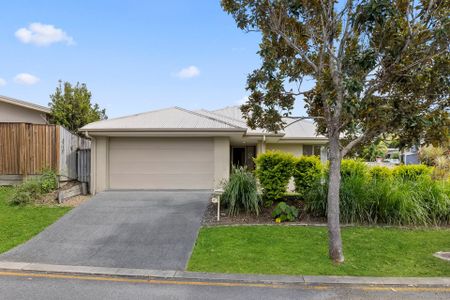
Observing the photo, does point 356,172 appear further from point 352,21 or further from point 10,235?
point 10,235

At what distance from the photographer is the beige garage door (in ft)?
40.9

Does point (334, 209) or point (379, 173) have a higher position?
point (379, 173)

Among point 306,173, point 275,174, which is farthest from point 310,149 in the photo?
point 275,174

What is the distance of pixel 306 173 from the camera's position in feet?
31.2

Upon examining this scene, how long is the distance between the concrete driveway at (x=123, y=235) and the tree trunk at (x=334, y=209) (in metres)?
2.84

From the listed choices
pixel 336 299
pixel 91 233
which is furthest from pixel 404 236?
pixel 91 233

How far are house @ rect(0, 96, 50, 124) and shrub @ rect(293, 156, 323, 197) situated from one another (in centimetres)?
1390

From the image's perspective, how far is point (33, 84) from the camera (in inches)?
721

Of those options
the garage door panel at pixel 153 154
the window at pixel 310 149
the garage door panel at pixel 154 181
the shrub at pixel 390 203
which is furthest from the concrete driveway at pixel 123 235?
the window at pixel 310 149

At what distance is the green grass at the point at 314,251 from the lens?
18.0 ft

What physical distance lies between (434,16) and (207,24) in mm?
7298

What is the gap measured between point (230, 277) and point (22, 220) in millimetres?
6520

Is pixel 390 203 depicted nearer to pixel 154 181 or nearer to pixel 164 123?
pixel 164 123

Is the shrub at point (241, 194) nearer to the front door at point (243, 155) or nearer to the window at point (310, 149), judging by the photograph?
the front door at point (243, 155)
